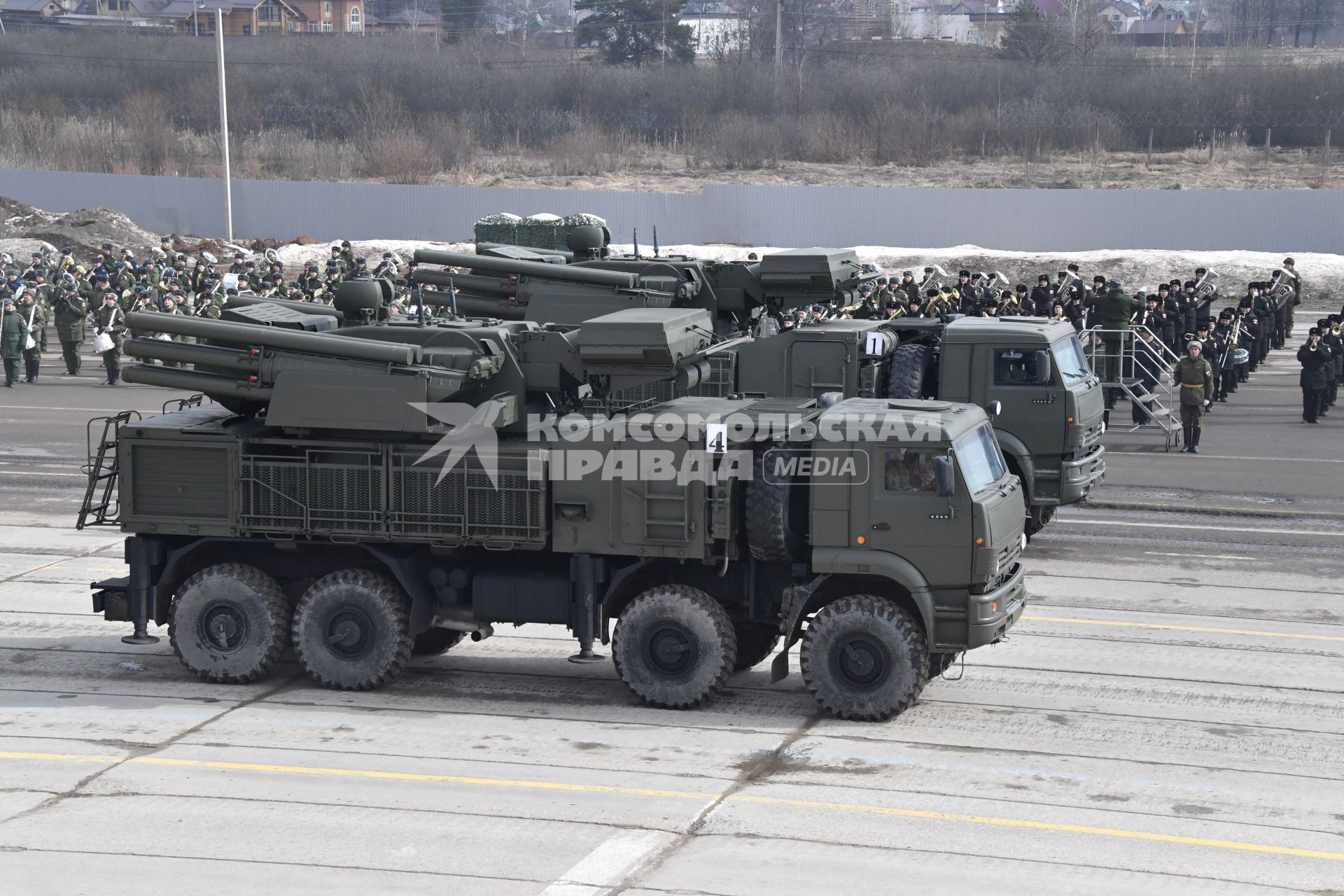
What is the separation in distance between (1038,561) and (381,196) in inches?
1663

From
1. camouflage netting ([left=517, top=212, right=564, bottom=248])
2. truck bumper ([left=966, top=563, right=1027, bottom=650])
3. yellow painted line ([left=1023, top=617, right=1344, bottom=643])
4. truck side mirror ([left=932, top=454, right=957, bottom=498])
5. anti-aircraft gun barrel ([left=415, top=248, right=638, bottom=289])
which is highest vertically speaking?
camouflage netting ([left=517, top=212, right=564, bottom=248])

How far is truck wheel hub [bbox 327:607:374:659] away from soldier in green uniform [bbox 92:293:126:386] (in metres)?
18.9

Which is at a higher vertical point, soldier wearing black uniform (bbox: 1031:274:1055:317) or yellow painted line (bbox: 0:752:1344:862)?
soldier wearing black uniform (bbox: 1031:274:1055:317)

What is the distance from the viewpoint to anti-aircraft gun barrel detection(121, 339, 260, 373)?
11.9 metres

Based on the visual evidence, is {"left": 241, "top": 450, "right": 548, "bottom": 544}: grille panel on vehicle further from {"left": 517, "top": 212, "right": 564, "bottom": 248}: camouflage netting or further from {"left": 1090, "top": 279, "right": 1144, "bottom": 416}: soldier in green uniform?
{"left": 1090, "top": 279, "right": 1144, "bottom": 416}: soldier in green uniform

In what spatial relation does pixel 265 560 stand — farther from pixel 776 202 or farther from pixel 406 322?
pixel 776 202

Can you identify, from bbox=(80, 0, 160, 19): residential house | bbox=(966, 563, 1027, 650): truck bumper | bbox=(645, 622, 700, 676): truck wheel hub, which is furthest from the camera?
bbox=(80, 0, 160, 19): residential house

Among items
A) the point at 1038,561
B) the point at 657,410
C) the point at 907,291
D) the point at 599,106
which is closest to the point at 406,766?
the point at 657,410

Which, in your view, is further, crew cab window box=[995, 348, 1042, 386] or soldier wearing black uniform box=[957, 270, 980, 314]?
soldier wearing black uniform box=[957, 270, 980, 314]

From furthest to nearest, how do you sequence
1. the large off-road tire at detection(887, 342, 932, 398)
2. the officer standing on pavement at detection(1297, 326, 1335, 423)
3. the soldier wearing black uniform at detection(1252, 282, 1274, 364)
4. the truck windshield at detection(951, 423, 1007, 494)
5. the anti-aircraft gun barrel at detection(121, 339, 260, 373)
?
1. the soldier wearing black uniform at detection(1252, 282, 1274, 364)
2. the officer standing on pavement at detection(1297, 326, 1335, 423)
3. the large off-road tire at detection(887, 342, 932, 398)
4. the anti-aircraft gun barrel at detection(121, 339, 260, 373)
5. the truck windshield at detection(951, 423, 1007, 494)

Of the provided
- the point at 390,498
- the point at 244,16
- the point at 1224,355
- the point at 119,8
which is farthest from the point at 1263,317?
the point at 119,8

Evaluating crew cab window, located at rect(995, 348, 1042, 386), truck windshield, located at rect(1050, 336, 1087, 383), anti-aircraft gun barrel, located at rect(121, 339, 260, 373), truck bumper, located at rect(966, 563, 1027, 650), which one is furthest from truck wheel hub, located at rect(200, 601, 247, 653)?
truck windshield, located at rect(1050, 336, 1087, 383)

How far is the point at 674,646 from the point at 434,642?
2.61 meters

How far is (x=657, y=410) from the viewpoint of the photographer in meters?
12.1
